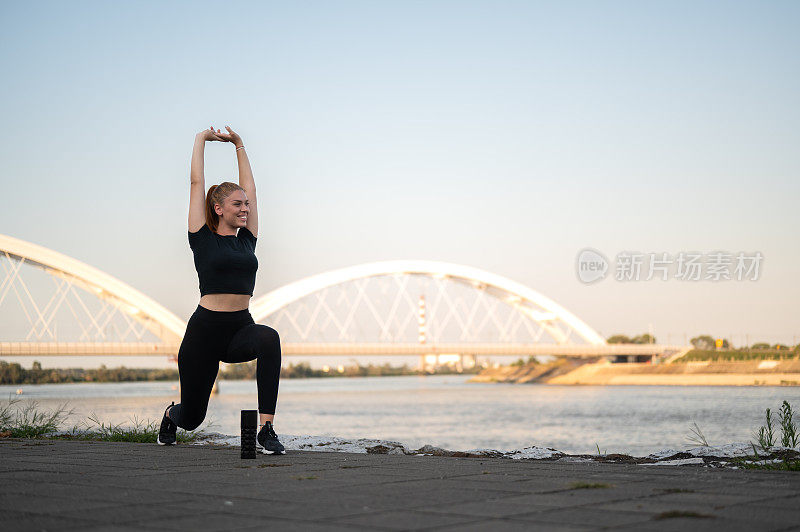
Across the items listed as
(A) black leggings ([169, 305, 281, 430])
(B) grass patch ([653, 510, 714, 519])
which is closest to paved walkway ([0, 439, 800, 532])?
(B) grass patch ([653, 510, 714, 519])

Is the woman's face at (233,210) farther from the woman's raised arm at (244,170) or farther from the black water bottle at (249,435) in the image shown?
the black water bottle at (249,435)

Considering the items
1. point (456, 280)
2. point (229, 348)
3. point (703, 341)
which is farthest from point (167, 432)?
point (703, 341)

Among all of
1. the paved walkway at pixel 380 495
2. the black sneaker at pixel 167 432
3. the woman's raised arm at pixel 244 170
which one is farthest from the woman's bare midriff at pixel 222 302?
the black sneaker at pixel 167 432

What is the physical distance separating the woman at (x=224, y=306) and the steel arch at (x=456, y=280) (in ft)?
173

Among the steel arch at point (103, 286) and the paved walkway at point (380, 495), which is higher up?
the steel arch at point (103, 286)

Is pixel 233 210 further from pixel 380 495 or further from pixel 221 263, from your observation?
pixel 380 495

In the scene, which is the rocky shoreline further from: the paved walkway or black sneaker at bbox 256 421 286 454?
black sneaker at bbox 256 421 286 454

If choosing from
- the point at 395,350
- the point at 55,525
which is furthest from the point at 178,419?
the point at 395,350

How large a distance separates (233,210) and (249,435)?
1.35 meters

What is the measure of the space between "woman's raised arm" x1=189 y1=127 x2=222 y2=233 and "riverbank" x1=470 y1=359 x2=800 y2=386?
6824 centimetres

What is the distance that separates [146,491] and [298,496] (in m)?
0.67

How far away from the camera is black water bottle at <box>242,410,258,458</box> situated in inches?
201

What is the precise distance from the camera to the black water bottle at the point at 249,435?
511 cm

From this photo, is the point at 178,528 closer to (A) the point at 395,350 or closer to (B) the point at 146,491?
(B) the point at 146,491
